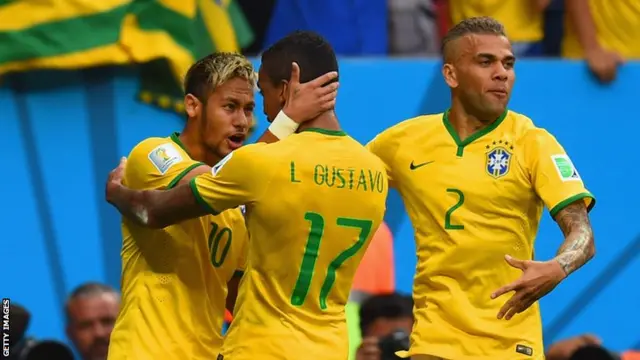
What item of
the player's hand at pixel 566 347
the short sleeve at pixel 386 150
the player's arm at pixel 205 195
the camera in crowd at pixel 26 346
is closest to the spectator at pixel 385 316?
the player's hand at pixel 566 347

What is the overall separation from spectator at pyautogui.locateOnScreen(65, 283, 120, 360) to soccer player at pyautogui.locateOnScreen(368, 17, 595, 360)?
222 centimetres

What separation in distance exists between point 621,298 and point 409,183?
160 inches

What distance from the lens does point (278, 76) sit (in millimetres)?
6551

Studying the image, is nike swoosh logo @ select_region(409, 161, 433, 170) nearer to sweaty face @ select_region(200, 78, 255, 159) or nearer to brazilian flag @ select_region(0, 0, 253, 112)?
sweaty face @ select_region(200, 78, 255, 159)

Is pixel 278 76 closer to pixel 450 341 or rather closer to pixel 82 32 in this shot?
pixel 450 341

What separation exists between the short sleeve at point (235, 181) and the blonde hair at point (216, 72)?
58cm

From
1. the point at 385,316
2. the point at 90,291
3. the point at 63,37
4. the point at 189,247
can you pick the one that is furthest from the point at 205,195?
the point at 63,37

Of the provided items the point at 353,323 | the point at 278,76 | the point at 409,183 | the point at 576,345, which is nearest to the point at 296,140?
the point at 278,76

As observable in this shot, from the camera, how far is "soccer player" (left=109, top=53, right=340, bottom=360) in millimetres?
6805

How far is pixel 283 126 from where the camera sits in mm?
6527

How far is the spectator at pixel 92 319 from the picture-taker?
28.9 ft

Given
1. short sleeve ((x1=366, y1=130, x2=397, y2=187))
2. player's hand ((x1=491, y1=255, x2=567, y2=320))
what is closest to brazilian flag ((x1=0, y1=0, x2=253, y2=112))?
short sleeve ((x1=366, y1=130, x2=397, y2=187))

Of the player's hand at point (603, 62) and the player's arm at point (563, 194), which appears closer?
the player's arm at point (563, 194)

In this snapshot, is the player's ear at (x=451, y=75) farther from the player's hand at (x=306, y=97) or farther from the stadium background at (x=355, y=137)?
the stadium background at (x=355, y=137)
